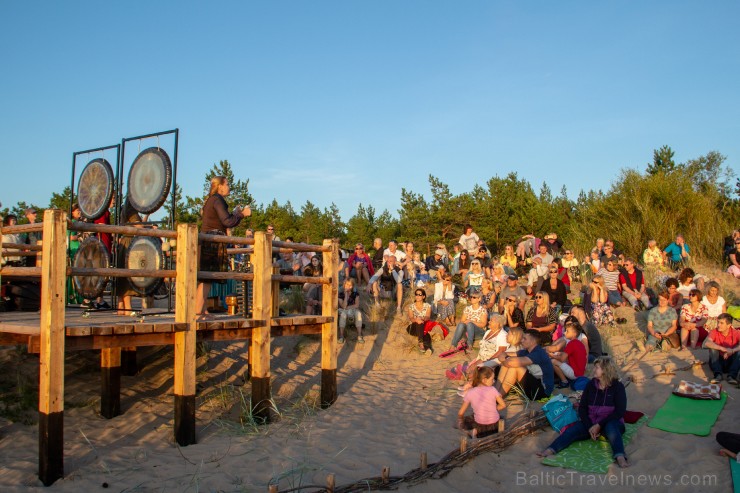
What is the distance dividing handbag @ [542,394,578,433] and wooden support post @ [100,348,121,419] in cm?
588

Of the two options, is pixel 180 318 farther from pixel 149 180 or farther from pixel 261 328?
pixel 149 180

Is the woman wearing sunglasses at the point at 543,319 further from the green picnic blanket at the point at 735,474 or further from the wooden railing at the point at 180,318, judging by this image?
the green picnic blanket at the point at 735,474

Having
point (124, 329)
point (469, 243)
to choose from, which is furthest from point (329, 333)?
point (469, 243)

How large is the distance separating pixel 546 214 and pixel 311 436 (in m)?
22.1

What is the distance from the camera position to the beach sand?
21.3 feet

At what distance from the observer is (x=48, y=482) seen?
631 centimetres

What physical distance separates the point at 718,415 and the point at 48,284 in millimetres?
7662

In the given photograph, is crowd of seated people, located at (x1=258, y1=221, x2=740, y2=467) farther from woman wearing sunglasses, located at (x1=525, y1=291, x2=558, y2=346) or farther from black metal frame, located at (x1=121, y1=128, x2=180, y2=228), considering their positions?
black metal frame, located at (x1=121, y1=128, x2=180, y2=228)

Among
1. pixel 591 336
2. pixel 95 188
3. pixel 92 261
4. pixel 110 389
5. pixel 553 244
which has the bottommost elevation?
pixel 110 389

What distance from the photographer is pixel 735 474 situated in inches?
243

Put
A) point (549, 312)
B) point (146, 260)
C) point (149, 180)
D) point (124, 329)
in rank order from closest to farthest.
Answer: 1. point (124, 329)
2. point (146, 260)
3. point (149, 180)
4. point (549, 312)

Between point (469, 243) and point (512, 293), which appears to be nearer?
point (512, 293)

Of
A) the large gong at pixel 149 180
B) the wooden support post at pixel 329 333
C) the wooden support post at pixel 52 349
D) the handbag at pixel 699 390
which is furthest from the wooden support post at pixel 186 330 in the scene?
the handbag at pixel 699 390

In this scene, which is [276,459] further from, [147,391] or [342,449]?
[147,391]
